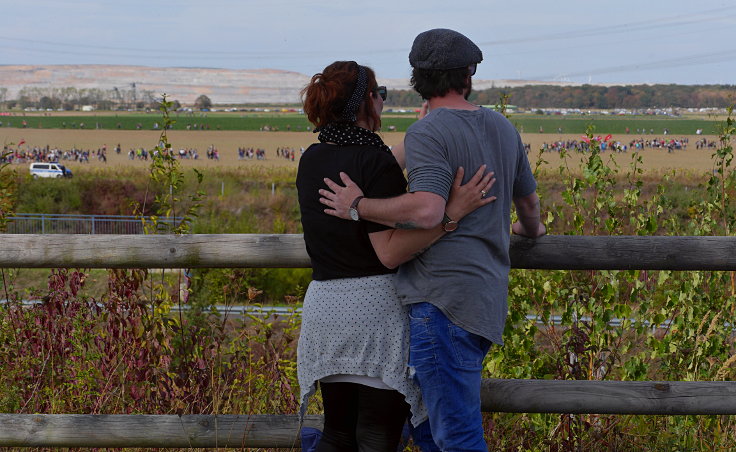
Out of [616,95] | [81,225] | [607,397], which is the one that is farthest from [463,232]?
[616,95]

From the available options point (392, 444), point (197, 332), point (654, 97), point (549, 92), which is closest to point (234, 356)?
point (197, 332)

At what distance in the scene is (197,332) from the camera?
13.6ft

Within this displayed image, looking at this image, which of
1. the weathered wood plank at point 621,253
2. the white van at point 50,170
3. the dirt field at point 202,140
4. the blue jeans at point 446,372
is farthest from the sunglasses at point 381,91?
the dirt field at point 202,140

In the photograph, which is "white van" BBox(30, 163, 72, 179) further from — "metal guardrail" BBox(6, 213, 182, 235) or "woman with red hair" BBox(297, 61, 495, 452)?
"woman with red hair" BBox(297, 61, 495, 452)

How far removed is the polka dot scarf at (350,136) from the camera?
2803mm

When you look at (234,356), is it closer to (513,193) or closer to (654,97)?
(513,193)

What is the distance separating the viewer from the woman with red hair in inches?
109

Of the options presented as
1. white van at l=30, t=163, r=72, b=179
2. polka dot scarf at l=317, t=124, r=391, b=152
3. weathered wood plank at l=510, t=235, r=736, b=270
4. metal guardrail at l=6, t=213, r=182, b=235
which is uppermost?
polka dot scarf at l=317, t=124, r=391, b=152

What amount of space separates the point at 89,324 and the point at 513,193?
8.61ft

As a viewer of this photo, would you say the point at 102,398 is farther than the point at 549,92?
No

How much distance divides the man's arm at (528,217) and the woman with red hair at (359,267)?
396 mm

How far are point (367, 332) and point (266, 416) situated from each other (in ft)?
3.40

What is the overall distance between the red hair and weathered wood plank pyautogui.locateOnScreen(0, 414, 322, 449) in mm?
1417

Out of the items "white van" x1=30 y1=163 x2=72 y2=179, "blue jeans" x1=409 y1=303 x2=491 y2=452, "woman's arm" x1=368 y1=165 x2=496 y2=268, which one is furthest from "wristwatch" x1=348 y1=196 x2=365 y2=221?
"white van" x1=30 y1=163 x2=72 y2=179
